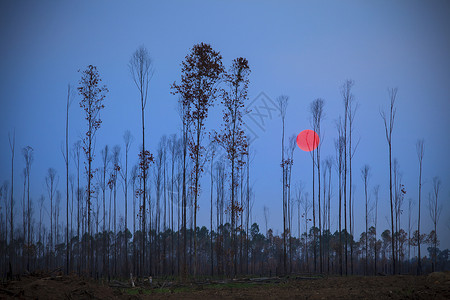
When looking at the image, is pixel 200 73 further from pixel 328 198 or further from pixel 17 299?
pixel 328 198

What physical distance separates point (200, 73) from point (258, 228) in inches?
1704

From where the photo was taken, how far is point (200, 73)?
58.1 feet

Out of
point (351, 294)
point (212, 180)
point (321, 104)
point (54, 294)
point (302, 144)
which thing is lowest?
point (351, 294)

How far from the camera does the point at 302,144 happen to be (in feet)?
88.4

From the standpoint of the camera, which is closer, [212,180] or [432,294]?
[432,294]

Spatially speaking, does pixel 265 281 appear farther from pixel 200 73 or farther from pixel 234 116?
pixel 200 73

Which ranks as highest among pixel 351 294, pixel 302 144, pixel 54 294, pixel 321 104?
pixel 321 104

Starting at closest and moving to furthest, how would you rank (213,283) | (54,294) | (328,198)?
(54,294), (213,283), (328,198)

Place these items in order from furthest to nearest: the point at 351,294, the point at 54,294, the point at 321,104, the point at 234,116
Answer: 1. the point at 321,104
2. the point at 234,116
3. the point at 351,294
4. the point at 54,294

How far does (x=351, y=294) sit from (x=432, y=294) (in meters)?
2.20

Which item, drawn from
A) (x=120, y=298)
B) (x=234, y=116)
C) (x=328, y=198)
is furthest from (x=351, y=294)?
(x=328, y=198)

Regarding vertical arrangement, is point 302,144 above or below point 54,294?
above

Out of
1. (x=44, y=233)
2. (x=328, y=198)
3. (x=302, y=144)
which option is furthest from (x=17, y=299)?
(x=44, y=233)

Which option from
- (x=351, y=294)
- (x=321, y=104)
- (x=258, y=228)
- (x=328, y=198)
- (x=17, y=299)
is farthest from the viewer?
(x=258, y=228)
